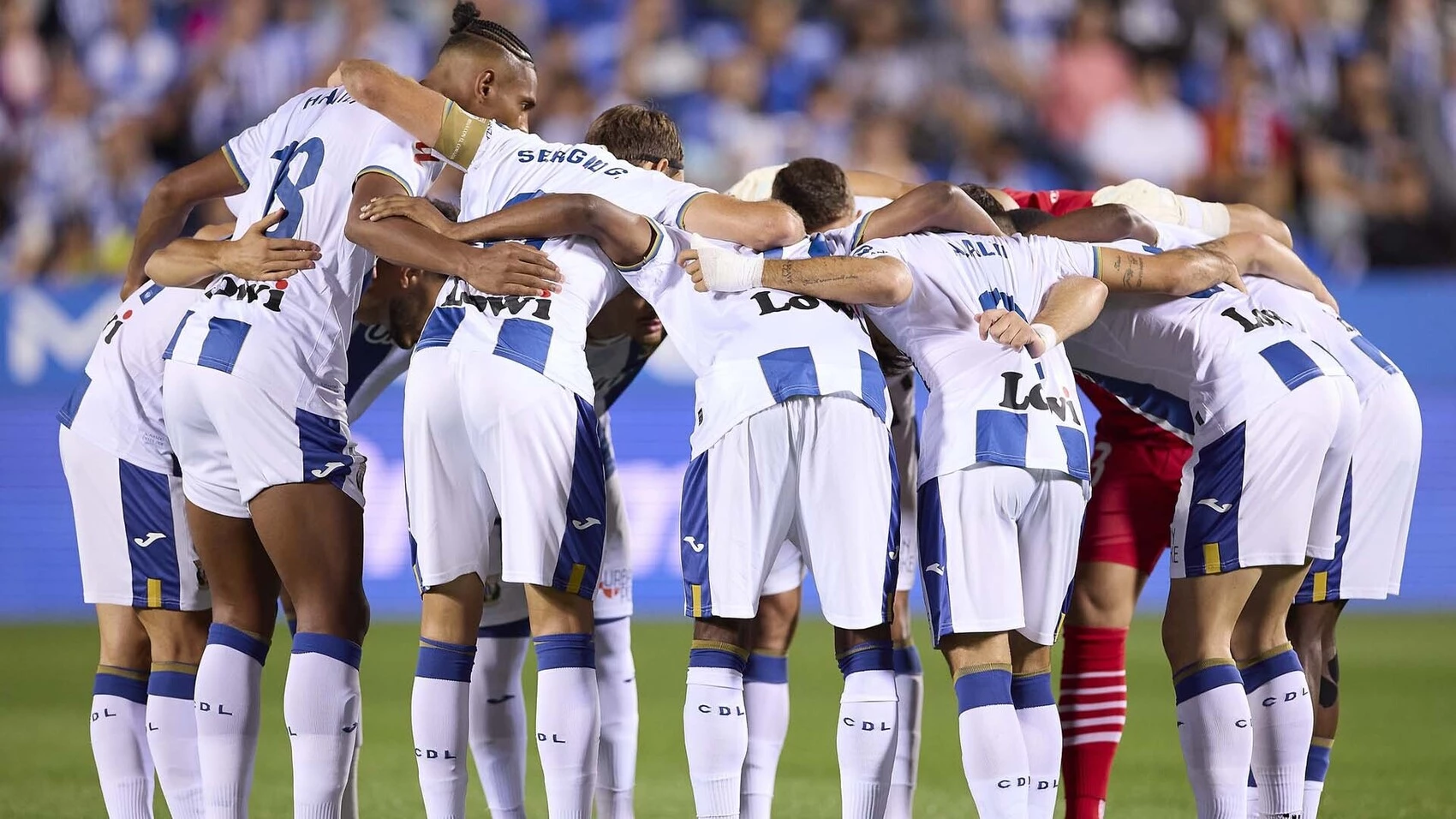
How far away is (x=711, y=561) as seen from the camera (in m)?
4.66

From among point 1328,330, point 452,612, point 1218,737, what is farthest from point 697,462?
point 1328,330

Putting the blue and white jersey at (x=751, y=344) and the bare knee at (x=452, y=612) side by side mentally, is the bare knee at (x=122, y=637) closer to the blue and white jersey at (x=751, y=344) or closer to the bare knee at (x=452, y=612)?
the bare knee at (x=452, y=612)

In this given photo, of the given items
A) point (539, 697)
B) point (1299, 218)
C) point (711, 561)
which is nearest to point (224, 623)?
point (539, 697)

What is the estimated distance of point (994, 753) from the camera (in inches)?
178

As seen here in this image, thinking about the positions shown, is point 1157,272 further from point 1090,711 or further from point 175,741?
point 175,741

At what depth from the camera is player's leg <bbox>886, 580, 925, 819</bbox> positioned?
5.48 meters

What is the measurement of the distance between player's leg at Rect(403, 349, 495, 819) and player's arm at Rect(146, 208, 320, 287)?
61cm

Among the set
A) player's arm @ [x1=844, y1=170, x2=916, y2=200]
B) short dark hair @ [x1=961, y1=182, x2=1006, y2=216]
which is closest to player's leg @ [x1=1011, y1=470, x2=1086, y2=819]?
short dark hair @ [x1=961, y1=182, x2=1006, y2=216]

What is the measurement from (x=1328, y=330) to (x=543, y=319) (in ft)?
9.67

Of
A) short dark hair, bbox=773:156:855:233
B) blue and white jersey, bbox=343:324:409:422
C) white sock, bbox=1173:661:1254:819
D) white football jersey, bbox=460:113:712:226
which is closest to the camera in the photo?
white sock, bbox=1173:661:1254:819

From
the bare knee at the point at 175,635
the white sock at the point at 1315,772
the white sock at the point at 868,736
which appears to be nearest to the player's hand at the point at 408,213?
the bare knee at the point at 175,635

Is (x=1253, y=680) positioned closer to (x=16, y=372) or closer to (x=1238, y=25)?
(x=16, y=372)

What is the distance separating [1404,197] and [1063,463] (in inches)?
445

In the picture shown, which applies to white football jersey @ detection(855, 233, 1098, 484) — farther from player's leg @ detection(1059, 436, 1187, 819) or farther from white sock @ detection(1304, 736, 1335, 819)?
white sock @ detection(1304, 736, 1335, 819)
